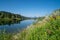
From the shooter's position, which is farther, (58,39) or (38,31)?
(38,31)

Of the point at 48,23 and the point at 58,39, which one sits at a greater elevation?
the point at 48,23

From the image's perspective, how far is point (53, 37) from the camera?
23.4 ft

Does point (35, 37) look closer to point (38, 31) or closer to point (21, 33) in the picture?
point (38, 31)

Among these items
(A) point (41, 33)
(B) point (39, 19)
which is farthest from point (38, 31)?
(B) point (39, 19)

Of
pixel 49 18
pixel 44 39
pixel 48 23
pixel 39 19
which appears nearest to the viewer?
pixel 44 39

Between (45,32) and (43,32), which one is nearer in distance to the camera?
(45,32)

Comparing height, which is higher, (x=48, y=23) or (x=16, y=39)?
(x=48, y=23)

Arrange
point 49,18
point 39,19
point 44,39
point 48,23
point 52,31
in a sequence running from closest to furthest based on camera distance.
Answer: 1. point 44,39
2. point 52,31
3. point 48,23
4. point 49,18
5. point 39,19

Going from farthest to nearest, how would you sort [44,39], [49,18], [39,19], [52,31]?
1. [39,19]
2. [49,18]
3. [52,31]
4. [44,39]

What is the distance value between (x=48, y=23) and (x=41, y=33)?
72 cm

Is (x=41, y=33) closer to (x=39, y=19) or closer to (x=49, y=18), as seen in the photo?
(x=49, y=18)

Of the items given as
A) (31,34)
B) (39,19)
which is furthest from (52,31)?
(39,19)

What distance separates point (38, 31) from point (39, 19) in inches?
72.2

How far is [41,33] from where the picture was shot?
759 cm
